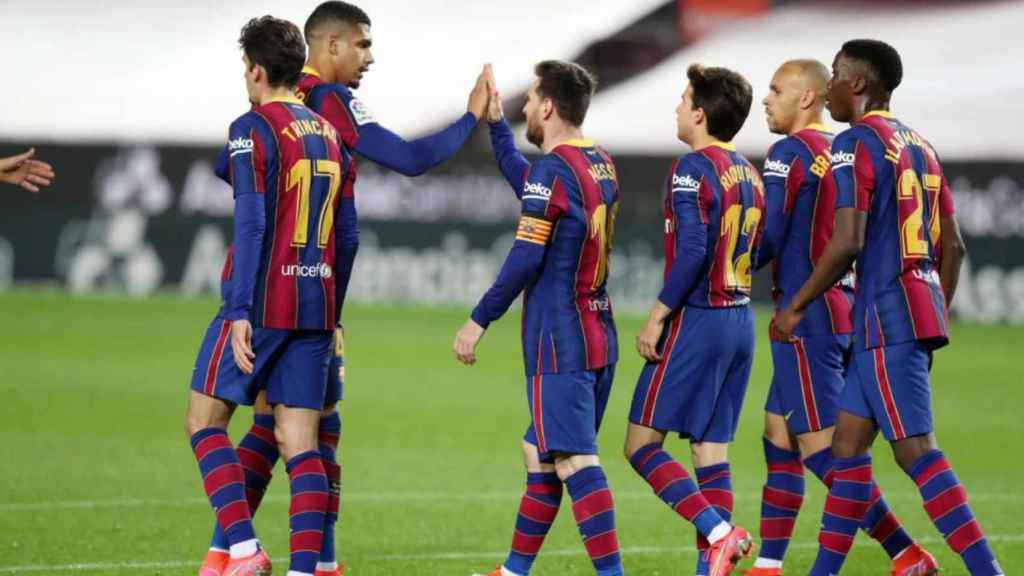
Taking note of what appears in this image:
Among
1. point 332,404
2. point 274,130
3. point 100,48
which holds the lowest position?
point 332,404

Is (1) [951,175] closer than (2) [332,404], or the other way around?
(2) [332,404]

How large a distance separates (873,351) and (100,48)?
967 inches

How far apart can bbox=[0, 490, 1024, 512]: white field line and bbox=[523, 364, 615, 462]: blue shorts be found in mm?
2655

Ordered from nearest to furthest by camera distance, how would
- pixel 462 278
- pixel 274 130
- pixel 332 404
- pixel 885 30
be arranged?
pixel 274 130, pixel 332 404, pixel 462 278, pixel 885 30

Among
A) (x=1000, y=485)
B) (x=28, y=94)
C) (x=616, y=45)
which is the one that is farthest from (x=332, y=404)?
(x=28, y=94)

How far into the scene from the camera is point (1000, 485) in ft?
30.5

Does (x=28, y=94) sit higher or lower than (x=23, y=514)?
higher

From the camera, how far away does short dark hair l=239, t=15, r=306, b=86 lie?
18.7 feet

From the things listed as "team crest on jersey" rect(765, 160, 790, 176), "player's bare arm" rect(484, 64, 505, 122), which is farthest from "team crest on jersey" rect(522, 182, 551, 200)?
"team crest on jersey" rect(765, 160, 790, 176)

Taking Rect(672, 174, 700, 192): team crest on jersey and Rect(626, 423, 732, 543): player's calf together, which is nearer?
Rect(626, 423, 732, 543): player's calf

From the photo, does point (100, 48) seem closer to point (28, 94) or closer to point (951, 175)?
point (28, 94)

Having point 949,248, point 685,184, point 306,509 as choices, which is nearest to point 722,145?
point 685,184

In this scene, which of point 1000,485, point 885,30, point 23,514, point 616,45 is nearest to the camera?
point 23,514

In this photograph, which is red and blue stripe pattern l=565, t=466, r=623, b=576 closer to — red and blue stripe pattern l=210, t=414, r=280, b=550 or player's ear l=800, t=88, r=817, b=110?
red and blue stripe pattern l=210, t=414, r=280, b=550
